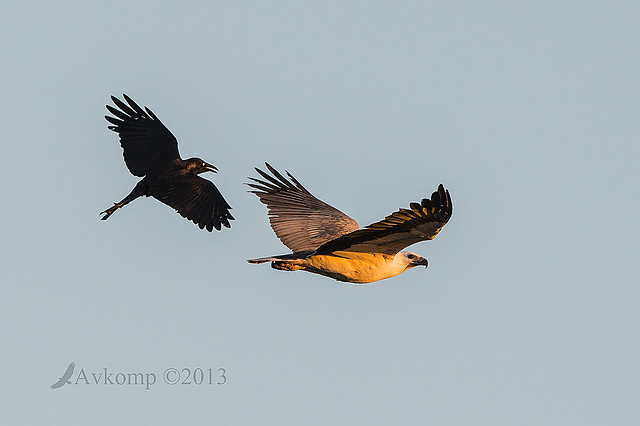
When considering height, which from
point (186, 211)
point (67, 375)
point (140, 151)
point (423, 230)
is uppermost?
point (140, 151)

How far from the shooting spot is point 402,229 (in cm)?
1094

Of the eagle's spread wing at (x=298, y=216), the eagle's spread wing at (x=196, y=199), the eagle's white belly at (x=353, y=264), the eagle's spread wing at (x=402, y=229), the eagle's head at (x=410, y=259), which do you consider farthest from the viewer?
the eagle's spread wing at (x=196, y=199)

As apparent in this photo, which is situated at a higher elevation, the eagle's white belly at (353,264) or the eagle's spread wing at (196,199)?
the eagle's spread wing at (196,199)

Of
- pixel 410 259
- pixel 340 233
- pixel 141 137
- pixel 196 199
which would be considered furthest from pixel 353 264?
pixel 141 137

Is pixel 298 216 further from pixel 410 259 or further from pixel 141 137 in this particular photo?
pixel 141 137

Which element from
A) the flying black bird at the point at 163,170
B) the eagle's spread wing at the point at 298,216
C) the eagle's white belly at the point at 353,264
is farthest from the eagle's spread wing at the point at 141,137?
the eagle's white belly at the point at 353,264

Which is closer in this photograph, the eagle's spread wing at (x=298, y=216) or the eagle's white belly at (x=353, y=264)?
the eagle's white belly at (x=353, y=264)

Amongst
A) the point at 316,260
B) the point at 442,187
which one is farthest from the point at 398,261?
the point at 442,187

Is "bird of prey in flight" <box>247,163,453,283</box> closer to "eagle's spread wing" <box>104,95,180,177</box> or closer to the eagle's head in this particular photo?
the eagle's head

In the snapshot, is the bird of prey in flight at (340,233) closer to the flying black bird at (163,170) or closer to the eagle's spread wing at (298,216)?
the eagle's spread wing at (298,216)

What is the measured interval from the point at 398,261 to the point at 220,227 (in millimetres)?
3787

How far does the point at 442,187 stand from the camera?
1002 centimetres

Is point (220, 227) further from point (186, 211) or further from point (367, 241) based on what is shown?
point (367, 241)

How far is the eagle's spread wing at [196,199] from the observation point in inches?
603
